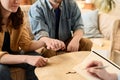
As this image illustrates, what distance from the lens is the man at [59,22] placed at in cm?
205

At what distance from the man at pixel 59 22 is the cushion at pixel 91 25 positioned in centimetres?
90

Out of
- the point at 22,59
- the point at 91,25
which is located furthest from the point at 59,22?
the point at 91,25

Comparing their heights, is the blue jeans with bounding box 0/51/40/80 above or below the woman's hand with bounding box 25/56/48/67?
below

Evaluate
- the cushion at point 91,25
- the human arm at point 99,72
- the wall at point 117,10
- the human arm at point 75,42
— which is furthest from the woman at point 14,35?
the wall at point 117,10

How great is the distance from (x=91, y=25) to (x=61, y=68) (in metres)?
1.73

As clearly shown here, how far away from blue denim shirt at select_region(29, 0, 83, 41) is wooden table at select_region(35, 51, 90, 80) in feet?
1.24

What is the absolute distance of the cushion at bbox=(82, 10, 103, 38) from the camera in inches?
124

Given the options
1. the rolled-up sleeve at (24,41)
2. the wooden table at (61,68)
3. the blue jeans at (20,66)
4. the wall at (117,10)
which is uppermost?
the wall at (117,10)

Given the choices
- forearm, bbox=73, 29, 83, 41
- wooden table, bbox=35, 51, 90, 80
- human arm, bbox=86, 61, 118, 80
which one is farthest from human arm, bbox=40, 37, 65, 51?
human arm, bbox=86, 61, 118, 80

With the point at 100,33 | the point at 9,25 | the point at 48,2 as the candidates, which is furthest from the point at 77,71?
the point at 100,33

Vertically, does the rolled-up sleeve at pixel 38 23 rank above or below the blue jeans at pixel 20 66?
above

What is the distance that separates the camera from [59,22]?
86.0 inches

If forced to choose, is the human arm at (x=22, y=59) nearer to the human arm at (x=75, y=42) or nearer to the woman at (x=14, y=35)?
the woman at (x=14, y=35)

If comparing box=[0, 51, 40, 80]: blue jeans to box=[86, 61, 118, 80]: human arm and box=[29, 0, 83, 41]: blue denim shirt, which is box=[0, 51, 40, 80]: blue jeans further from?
box=[86, 61, 118, 80]: human arm
